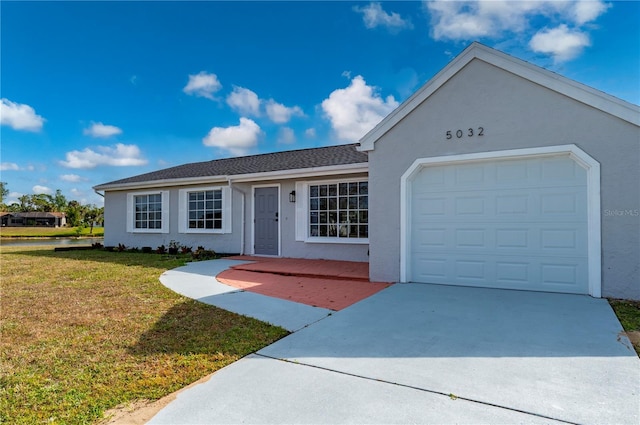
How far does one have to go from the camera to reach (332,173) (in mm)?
9133

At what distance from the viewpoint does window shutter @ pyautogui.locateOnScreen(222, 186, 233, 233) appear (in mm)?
11453

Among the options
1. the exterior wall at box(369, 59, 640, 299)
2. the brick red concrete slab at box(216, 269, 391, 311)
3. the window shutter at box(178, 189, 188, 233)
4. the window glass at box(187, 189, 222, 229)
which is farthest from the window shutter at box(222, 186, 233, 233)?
the exterior wall at box(369, 59, 640, 299)

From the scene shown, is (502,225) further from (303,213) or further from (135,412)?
(135,412)

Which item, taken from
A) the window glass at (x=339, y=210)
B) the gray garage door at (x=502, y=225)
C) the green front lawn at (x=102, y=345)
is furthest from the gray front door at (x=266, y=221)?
the gray garage door at (x=502, y=225)

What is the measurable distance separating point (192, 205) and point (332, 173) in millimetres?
6257

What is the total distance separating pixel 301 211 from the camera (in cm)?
1005

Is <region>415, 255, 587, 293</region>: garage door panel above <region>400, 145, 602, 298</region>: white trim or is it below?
below

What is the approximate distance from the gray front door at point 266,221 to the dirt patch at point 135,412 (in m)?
8.22

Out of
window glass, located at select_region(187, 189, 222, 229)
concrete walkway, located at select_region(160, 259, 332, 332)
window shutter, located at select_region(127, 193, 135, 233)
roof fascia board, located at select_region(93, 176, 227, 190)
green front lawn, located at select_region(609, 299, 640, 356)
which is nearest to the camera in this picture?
green front lawn, located at select_region(609, 299, 640, 356)

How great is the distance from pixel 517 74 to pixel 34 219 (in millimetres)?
74976

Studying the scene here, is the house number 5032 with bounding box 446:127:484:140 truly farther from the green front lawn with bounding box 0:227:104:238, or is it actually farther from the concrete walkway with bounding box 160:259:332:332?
the green front lawn with bounding box 0:227:104:238

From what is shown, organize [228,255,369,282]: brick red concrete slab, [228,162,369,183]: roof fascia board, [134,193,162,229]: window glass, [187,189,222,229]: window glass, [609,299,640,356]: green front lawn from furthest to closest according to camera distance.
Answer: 1. [134,193,162,229]: window glass
2. [187,189,222,229]: window glass
3. [228,162,369,183]: roof fascia board
4. [228,255,369,282]: brick red concrete slab
5. [609,299,640,356]: green front lawn

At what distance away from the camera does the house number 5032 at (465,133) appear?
5895mm

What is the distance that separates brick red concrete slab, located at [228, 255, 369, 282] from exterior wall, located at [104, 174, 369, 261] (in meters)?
0.38
